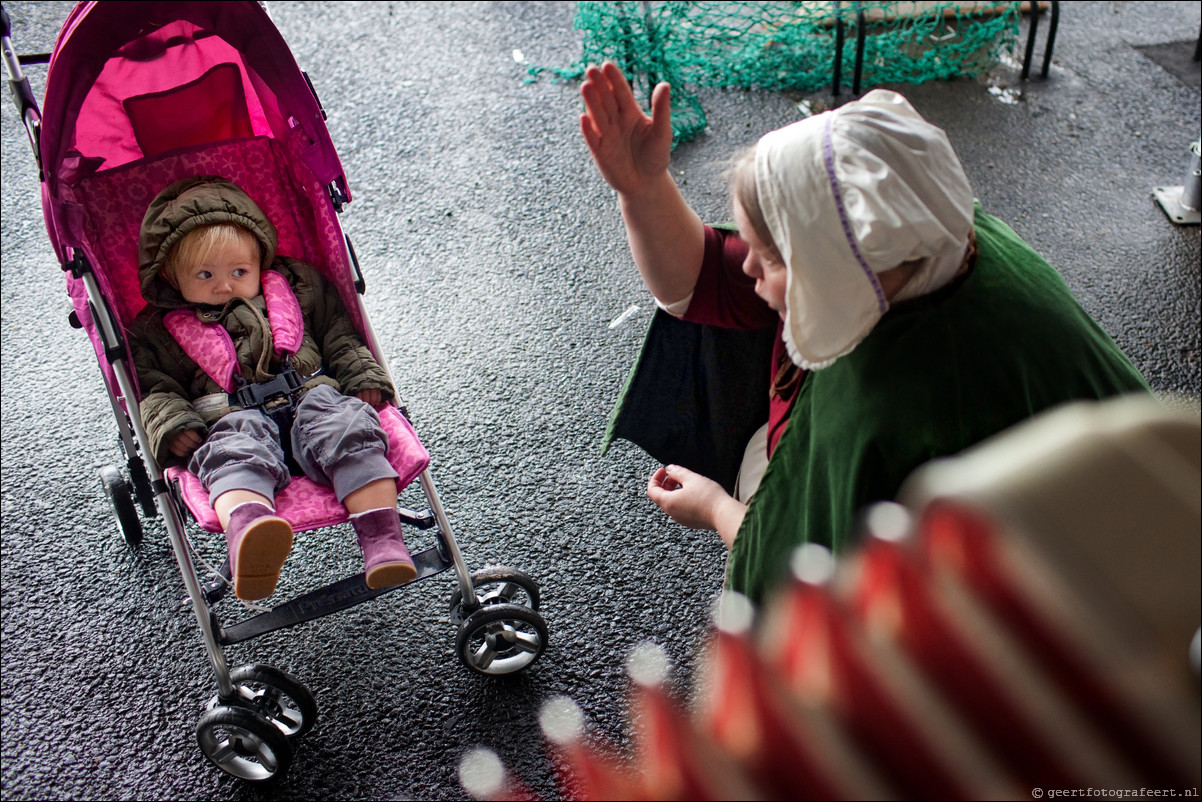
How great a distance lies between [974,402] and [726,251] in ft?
1.89

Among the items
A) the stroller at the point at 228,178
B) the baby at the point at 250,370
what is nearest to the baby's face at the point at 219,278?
Result: the baby at the point at 250,370

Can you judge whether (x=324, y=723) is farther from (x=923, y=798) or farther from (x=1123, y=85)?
(x=1123, y=85)

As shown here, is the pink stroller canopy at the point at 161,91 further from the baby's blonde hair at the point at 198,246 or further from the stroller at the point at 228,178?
the baby's blonde hair at the point at 198,246

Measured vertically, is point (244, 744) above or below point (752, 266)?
below

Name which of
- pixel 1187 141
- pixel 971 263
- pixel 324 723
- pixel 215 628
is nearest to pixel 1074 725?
pixel 971 263

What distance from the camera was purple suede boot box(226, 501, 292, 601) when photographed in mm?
1738

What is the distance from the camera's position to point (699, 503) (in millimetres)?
1849

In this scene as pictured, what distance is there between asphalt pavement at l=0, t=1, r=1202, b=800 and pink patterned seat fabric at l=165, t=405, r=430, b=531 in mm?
485

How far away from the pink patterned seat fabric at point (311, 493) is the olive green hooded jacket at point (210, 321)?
4.9 inches

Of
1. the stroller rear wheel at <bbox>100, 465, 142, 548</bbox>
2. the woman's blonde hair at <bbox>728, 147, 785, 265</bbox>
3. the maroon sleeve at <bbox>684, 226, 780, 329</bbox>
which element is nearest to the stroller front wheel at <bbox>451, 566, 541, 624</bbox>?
the maroon sleeve at <bbox>684, 226, 780, 329</bbox>

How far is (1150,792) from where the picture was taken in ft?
0.94

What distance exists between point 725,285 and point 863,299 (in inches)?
20.8

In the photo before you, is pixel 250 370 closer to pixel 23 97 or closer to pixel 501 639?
pixel 23 97

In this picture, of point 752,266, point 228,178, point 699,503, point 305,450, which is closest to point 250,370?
point 305,450
